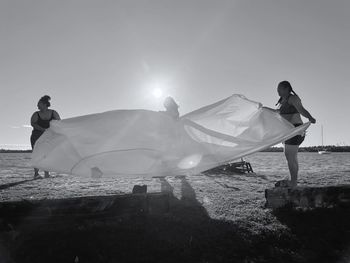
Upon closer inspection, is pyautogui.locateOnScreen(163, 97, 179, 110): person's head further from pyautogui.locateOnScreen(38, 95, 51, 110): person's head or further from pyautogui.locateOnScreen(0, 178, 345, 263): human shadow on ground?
pyautogui.locateOnScreen(0, 178, 345, 263): human shadow on ground

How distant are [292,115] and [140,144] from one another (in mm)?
3180

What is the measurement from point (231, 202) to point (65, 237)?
11.0 ft

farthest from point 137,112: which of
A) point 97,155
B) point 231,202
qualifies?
point 231,202

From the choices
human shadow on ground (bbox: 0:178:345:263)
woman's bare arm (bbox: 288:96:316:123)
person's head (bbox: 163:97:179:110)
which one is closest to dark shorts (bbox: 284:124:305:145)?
woman's bare arm (bbox: 288:96:316:123)

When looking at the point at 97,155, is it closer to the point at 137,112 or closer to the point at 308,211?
the point at 137,112

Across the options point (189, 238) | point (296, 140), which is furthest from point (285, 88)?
point (189, 238)

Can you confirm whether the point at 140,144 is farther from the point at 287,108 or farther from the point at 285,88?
the point at 285,88

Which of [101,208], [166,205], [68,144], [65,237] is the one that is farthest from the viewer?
[68,144]

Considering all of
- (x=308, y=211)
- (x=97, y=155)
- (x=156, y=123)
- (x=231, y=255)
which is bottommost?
(x=231, y=255)

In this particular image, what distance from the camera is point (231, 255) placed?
13.5 feet

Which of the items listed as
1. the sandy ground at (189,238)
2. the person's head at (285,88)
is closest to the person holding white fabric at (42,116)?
the sandy ground at (189,238)

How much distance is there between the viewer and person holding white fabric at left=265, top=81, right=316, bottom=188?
22.5 ft

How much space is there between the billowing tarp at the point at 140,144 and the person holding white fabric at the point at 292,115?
1.32 ft

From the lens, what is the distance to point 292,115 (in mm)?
6895
